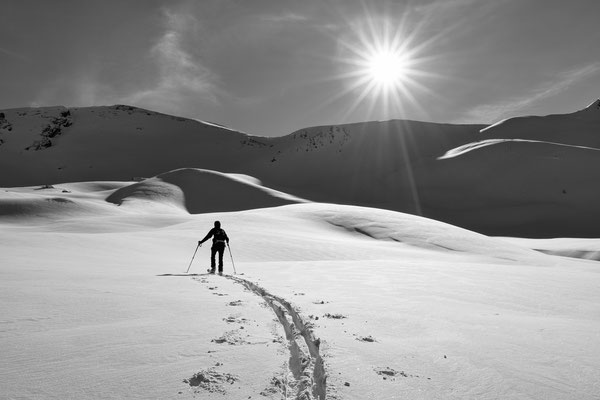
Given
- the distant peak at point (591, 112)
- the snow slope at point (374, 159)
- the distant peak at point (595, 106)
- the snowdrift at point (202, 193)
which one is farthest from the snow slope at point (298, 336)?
the distant peak at point (595, 106)

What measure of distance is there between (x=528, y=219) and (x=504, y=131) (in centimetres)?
6704

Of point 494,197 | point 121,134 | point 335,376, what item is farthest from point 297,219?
point 121,134

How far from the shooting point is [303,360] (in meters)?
4.42

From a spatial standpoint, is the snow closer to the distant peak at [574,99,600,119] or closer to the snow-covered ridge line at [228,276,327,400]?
the snow-covered ridge line at [228,276,327,400]

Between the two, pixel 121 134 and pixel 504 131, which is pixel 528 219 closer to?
pixel 504 131

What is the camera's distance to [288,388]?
3701 mm

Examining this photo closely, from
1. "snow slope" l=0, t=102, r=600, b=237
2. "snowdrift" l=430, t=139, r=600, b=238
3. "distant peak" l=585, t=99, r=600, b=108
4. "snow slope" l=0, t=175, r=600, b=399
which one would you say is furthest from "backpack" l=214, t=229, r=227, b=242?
"distant peak" l=585, t=99, r=600, b=108

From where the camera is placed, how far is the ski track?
3.66 m

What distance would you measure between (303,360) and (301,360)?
23 mm

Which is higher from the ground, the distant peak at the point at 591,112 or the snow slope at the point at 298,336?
the distant peak at the point at 591,112

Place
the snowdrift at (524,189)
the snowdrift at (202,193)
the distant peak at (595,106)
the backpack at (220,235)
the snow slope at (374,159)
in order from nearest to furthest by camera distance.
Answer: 1. the backpack at (220,235)
2. the snowdrift at (202,193)
3. the snowdrift at (524,189)
4. the snow slope at (374,159)
5. the distant peak at (595,106)

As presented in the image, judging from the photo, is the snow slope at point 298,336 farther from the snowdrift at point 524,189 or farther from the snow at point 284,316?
the snowdrift at point 524,189

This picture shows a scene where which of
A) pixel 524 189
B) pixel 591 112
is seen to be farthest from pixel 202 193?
pixel 591 112

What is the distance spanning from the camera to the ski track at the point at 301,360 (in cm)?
366
